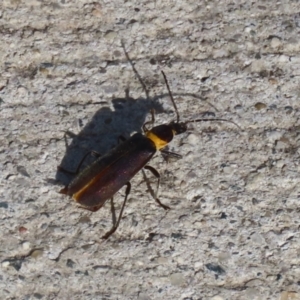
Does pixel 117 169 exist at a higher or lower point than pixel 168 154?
higher

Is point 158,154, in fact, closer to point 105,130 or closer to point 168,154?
point 168,154

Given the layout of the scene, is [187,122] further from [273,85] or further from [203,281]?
[203,281]

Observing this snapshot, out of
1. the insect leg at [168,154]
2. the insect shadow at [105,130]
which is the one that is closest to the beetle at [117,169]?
the insect leg at [168,154]

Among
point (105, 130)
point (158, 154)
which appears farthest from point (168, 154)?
point (105, 130)

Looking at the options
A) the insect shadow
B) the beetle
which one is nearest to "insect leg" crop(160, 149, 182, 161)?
the beetle

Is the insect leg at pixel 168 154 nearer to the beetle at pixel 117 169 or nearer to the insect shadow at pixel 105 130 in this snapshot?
the beetle at pixel 117 169

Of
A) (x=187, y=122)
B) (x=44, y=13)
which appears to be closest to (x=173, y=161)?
(x=187, y=122)

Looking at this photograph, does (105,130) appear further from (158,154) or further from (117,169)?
(117,169)

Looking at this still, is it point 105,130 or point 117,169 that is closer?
point 117,169
